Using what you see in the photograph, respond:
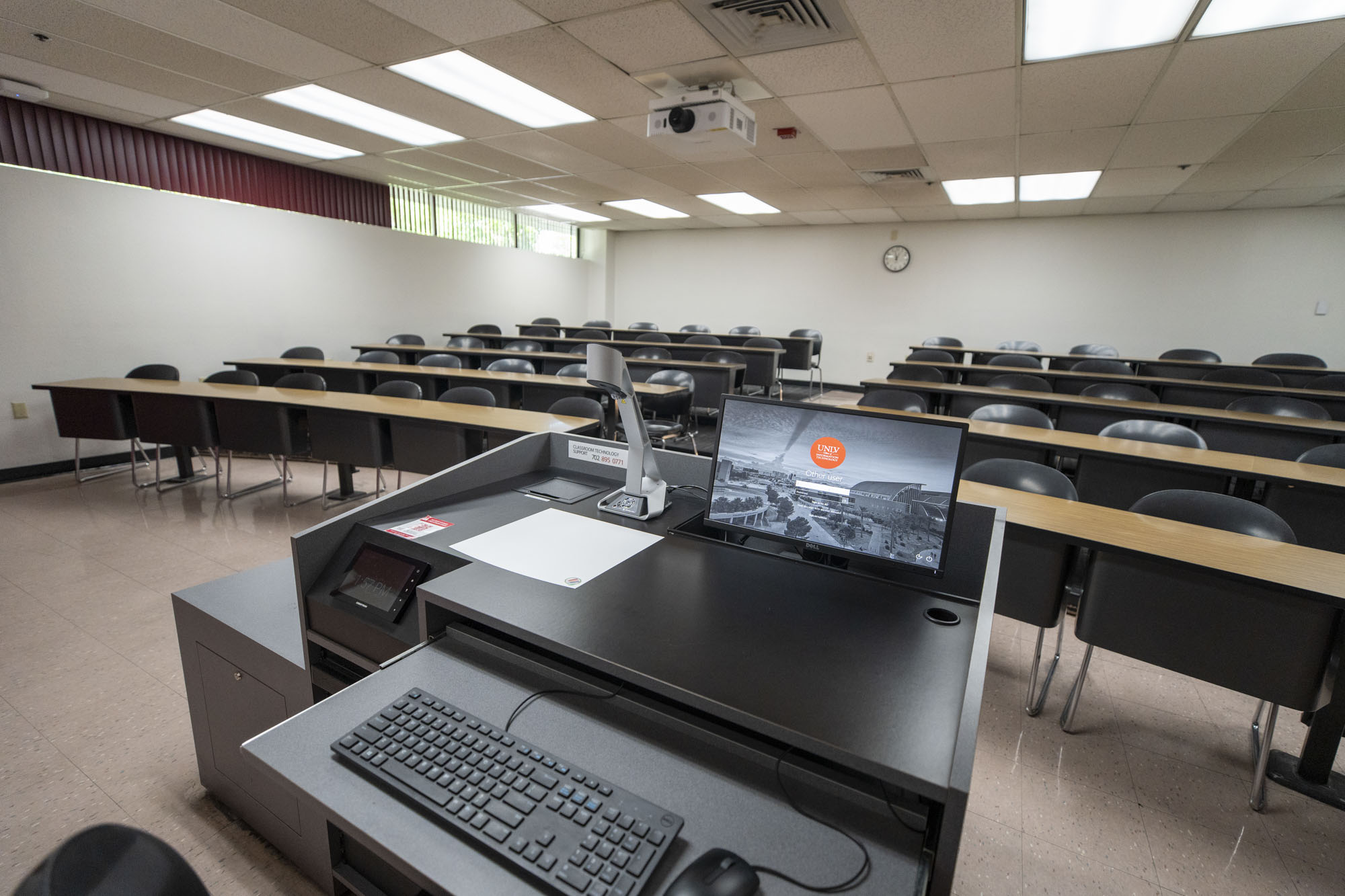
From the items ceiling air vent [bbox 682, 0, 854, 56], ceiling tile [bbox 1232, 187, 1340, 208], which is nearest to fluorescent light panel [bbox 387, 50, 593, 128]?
ceiling air vent [bbox 682, 0, 854, 56]

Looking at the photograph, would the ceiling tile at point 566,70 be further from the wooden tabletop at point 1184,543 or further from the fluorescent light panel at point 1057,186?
the fluorescent light panel at point 1057,186

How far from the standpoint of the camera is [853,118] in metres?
4.07

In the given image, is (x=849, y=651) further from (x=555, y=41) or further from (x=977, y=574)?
(x=555, y=41)

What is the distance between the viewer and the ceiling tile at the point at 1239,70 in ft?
9.14

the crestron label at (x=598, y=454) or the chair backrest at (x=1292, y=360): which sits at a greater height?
the chair backrest at (x=1292, y=360)

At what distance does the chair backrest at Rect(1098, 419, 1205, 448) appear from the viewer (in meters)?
2.85

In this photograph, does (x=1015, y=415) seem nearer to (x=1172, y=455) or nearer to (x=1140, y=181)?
(x=1172, y=455)

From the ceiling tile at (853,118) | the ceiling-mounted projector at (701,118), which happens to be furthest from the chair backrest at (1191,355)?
the ceiling-mounted projector at (701,118)

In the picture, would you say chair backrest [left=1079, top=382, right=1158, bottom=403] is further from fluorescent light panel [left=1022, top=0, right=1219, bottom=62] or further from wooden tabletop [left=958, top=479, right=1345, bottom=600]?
wooden tabletop [left=958, top=479, right=1345, bottom=600]

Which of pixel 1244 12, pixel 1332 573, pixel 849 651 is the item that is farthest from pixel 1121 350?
pixel 849 651

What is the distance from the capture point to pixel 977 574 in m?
1.20

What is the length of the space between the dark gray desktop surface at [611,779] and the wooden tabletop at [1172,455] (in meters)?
1.58

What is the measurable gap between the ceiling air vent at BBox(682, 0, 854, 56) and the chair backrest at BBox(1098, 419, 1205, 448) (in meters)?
2.45

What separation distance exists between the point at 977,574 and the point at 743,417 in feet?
1.88
